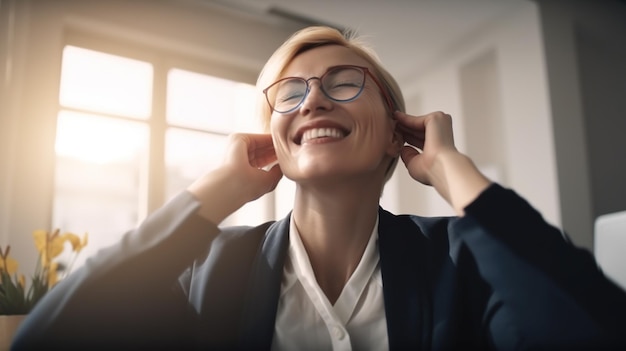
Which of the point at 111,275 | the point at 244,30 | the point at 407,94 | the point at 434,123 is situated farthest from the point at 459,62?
the point at 111,275

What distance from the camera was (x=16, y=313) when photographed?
1.00 meters

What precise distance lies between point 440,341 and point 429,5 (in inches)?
120

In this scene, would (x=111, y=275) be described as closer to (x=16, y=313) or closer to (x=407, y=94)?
(x=16, y=313)

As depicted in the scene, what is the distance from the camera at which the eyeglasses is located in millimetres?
1041

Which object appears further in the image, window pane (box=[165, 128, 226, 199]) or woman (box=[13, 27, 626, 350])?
window pane (box=[165, 128, 226, 199])

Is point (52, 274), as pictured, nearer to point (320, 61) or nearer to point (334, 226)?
point (334, 226)

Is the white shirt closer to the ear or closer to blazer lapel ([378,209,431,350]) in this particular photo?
blazer lapel ([378,209,431,350])

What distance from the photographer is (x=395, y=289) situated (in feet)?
2.90

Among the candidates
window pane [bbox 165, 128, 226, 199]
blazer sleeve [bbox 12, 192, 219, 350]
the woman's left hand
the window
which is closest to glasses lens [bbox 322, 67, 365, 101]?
the woman's left hand

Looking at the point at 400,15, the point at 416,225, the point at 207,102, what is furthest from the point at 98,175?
the point at 416,225

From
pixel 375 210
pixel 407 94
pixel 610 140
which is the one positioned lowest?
pixel 375 210

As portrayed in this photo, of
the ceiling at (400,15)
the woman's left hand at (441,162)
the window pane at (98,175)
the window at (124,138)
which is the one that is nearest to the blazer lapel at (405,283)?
the woman's left hand at (441,162)

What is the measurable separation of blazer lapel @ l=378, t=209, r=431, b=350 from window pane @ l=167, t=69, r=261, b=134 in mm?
2560

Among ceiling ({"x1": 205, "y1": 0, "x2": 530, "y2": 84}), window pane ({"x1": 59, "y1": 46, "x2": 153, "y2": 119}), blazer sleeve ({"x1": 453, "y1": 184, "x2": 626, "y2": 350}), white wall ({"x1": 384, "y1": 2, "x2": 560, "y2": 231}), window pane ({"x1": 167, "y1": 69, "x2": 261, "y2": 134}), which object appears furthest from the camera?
window pane ({"x1": 167, "y1": 69, "x2": 261, "y2": 134})
